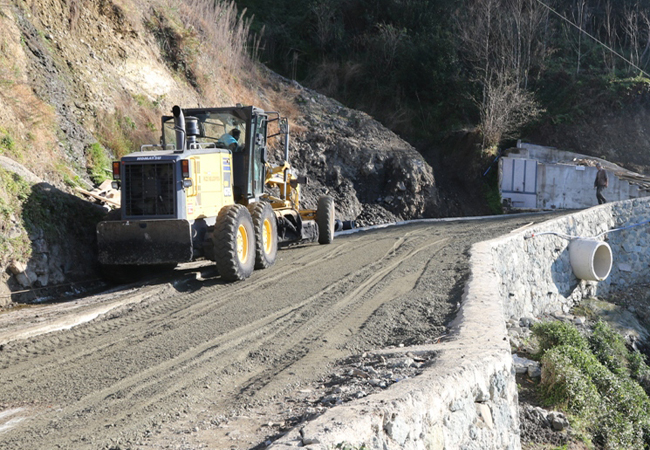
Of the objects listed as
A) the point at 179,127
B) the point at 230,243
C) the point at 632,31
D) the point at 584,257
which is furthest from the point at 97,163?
the point at 632,31

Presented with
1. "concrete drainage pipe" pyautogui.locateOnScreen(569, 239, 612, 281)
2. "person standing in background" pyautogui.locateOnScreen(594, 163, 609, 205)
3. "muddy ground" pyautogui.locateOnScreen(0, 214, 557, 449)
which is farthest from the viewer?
"person standing in background" pyautogui.locateOnScreen(594, 163, 609, 205)

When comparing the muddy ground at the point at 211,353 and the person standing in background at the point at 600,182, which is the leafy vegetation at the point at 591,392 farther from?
the person standing in background at the point at 600,182

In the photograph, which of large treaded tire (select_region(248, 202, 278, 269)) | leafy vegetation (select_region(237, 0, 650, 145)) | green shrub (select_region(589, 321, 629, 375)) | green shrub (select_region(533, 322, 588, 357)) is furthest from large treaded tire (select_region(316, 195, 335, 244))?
leafy vegetation (select_region(237, 0, 650, 145))

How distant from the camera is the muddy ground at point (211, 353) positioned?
447 cm

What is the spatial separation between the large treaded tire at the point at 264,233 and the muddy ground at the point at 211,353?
301 millimetres

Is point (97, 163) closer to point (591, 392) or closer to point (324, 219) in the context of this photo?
point (324, 219)

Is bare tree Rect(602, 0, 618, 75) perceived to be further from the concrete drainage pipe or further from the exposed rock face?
the concrete drainage pipe

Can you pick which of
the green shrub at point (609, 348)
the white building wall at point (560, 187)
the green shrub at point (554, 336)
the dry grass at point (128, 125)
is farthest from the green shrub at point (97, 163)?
the white building wall at point (560, 187)

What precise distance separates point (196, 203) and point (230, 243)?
3.11ft

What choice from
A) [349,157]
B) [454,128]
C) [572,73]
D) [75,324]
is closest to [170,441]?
[75,324]

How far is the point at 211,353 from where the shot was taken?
6312 mm

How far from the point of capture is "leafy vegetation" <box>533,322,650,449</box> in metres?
8.29

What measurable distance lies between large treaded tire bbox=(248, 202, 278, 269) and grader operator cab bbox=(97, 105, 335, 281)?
2cm

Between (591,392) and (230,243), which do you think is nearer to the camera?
(591,392)
